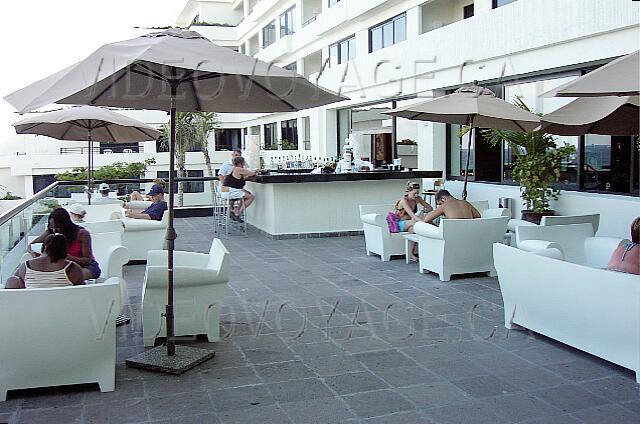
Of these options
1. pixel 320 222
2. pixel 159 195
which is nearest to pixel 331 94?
pixel 159 195

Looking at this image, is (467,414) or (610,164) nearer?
(467,414)

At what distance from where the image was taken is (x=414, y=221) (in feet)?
29.3

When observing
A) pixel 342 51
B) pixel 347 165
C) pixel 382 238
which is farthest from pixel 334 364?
pixel 342 51

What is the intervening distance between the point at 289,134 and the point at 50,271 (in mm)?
27993

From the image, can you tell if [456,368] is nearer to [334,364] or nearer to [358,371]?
[358,371]

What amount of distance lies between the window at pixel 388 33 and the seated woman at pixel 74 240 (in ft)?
47.1

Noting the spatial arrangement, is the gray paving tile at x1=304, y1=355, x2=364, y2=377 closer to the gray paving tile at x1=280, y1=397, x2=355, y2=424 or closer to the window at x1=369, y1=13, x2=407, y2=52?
the gray paving tile at x1=280, y1=397, x2=355, y2=424

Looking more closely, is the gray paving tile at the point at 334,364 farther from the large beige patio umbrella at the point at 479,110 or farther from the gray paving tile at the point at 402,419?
the large beige patio umbrella at the point at 479,110

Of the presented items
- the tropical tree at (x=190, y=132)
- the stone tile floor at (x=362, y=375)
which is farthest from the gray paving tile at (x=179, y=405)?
the tropical tree at (x=190, y=132)

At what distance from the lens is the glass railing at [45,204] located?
628 centimetres

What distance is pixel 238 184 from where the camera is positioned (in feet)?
41.5

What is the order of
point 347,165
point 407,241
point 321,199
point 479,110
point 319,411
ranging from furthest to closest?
point 347,165 < point 321,199 < point 407,241 < point 479,110 < point 319,411

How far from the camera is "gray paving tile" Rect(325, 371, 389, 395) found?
14.2 ft

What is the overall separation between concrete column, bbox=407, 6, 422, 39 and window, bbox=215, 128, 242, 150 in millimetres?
26524
